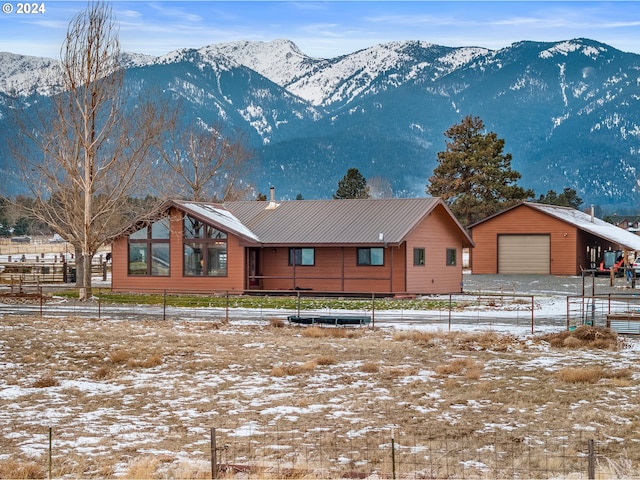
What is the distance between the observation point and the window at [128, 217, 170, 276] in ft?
144

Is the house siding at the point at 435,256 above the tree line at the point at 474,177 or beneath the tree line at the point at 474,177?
beneath

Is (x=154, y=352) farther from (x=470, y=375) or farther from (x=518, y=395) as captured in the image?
(x=518, y=395)

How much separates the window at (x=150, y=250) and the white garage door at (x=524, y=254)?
26.3 meters

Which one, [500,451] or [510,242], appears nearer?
[500,451]

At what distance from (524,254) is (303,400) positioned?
4692 cm

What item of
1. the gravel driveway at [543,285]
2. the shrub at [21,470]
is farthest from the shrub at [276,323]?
the gravel driveway at [543,285]

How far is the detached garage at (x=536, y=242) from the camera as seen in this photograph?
195ft

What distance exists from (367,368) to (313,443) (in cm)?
640

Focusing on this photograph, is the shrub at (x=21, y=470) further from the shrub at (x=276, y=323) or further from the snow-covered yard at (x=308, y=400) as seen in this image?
the shrub at (x=276, y=323)

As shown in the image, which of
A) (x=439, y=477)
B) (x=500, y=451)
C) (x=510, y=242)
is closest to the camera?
(x=439, y=477)

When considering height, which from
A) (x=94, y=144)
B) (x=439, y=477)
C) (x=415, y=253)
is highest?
(x=94, y=144)

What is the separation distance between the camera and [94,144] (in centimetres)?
4172

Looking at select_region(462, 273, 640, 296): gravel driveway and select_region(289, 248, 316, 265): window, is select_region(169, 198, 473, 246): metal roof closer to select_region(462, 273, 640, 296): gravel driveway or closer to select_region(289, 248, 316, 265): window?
select_region(289, 248, 316, 265): window

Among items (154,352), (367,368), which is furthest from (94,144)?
(367,368)
